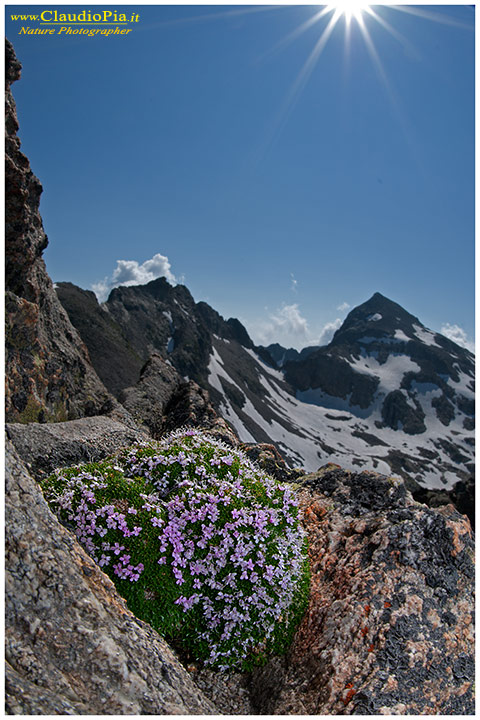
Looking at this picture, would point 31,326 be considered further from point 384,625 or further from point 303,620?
point 384,625

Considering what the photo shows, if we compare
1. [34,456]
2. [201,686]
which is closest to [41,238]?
[34,456]

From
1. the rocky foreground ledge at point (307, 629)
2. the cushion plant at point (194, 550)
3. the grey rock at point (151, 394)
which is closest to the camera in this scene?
the rocky foreground ledge at point (307, 629)

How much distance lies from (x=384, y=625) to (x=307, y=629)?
60.2 inches

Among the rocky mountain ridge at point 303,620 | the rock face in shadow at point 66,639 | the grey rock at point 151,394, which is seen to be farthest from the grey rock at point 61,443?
the grey rock at point 151,394

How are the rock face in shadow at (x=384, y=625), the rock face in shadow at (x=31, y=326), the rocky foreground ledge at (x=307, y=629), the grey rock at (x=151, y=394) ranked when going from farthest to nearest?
1. the grey rock at (x=151, y=394)
2. the rock face in shadow at (x=31, y=326)
3. the rock face in shadow at (x=384, y=625)
4. the rocky foreground ledge at (x=307, y=629)

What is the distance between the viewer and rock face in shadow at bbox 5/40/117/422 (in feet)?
68.6

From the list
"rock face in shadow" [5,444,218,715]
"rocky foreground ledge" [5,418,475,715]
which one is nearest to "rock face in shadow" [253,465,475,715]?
"rocky foreground ledge" [5,418,475,715]

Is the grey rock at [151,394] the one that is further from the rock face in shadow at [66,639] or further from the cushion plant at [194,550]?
the rock face in shadow at [66,639]

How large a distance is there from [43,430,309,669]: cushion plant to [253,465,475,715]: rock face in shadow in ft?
1.98

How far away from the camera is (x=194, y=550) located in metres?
8.09

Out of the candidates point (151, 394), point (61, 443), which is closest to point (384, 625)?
point (61, 443)

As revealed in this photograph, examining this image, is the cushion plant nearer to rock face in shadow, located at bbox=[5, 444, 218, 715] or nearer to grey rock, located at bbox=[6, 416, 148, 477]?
rock face in shadow, located at bbox=[5, 444, 218, 715]

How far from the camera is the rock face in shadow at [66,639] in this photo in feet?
16.3

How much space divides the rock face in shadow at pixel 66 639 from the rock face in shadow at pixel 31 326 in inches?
604
